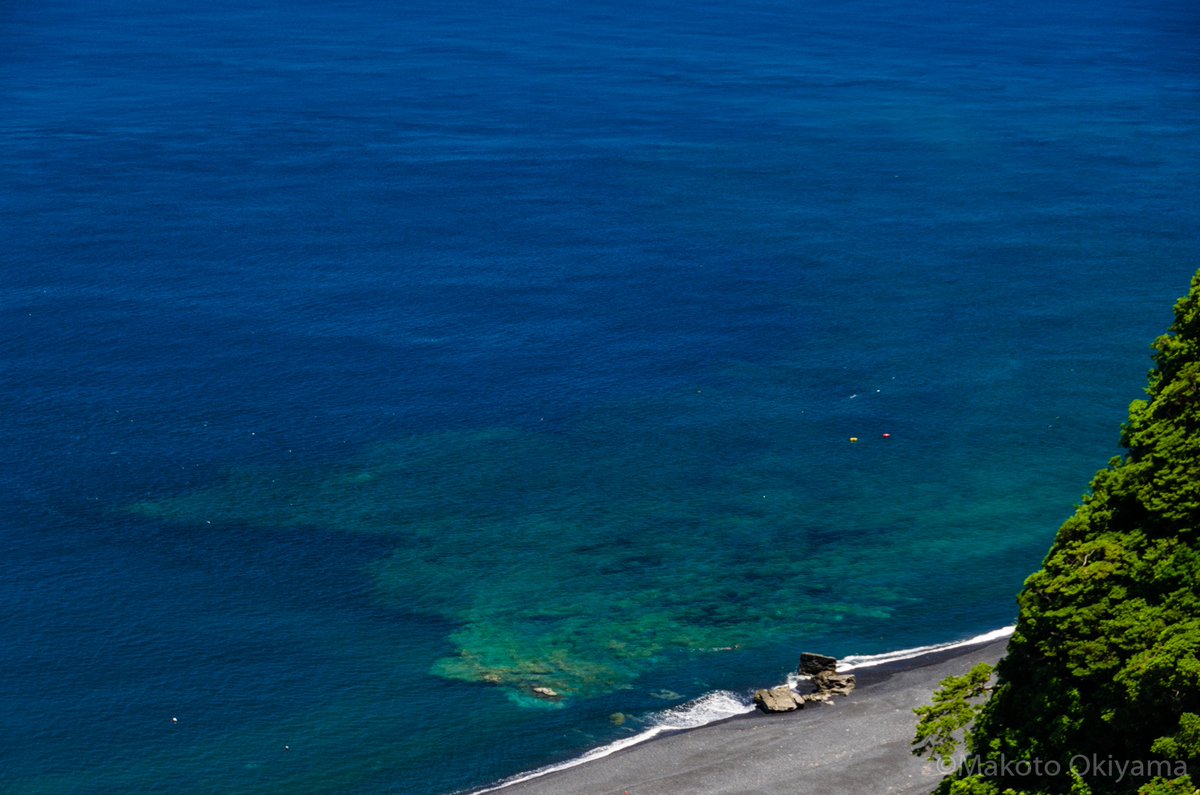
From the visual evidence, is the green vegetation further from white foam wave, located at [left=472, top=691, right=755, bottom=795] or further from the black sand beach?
white foam wave, located at [left=472, top=691, right=755, bottom=795]

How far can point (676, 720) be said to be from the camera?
201ft

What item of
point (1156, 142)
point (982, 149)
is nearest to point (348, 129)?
point (982, 149)

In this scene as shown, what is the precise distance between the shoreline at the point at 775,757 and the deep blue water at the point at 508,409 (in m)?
2.40

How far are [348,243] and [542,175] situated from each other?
93.2 feet

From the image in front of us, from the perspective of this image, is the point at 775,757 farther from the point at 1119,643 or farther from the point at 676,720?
the point at 1119,643

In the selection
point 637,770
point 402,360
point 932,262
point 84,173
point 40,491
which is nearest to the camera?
point 637,770

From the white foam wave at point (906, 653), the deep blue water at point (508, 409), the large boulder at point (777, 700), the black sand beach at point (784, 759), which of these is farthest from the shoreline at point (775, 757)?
the deep blue water at point (508, 409)

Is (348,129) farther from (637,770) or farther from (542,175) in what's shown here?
(637,770)

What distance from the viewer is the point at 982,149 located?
529 ft

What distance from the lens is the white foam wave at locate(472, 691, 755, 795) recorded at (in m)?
58.7

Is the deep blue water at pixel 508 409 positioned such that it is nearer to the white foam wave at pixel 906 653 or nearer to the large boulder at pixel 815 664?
the white foam wave at pixel 906 653

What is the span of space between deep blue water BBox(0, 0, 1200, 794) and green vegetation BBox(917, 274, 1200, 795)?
85.4ft

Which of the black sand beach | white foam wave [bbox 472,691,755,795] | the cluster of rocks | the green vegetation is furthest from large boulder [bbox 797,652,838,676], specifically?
the green vegetation

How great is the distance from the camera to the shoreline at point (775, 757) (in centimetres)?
5462
